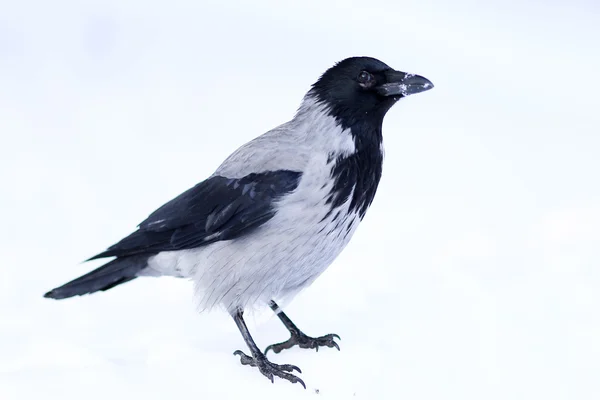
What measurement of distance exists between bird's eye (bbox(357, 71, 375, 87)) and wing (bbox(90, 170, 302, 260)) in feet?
2.03

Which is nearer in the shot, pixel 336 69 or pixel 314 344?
pixel 336 69

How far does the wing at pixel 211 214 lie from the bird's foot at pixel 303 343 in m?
0.91

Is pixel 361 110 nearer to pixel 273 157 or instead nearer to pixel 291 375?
pixel 273 157

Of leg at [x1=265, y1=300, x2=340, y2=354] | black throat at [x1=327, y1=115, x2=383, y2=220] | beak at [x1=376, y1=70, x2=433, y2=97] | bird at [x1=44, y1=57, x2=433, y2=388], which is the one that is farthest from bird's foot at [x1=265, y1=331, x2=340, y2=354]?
beak at [x1=376, y1=70, x2=433, y2=97]

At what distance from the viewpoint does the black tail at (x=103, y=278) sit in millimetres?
5652

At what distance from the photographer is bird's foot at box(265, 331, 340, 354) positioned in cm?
587

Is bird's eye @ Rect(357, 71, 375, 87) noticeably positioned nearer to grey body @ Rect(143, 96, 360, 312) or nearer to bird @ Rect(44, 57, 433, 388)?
bird @ Rect(44, 57, 433, 388)

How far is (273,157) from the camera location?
208 inches

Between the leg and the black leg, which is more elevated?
the leg

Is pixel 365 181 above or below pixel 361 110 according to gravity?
below

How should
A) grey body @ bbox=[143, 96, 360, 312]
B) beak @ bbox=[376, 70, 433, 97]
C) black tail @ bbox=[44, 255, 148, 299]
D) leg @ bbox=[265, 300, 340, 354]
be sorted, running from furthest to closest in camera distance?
1. leg @ bbox=[265, 300, 340, 354]
2. black tail @ bbox=[44, 255, 148, 299]
3. beak @ bbox=[376, 70, 433, 97]
4. grey body @ bbox=[143, 96, 360, 312]

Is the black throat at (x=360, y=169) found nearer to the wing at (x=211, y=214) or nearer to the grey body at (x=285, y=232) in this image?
the grey body at (x=285, y=232)

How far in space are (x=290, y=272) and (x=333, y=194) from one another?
1.59 ft

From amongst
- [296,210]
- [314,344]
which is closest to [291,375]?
[314,344]
